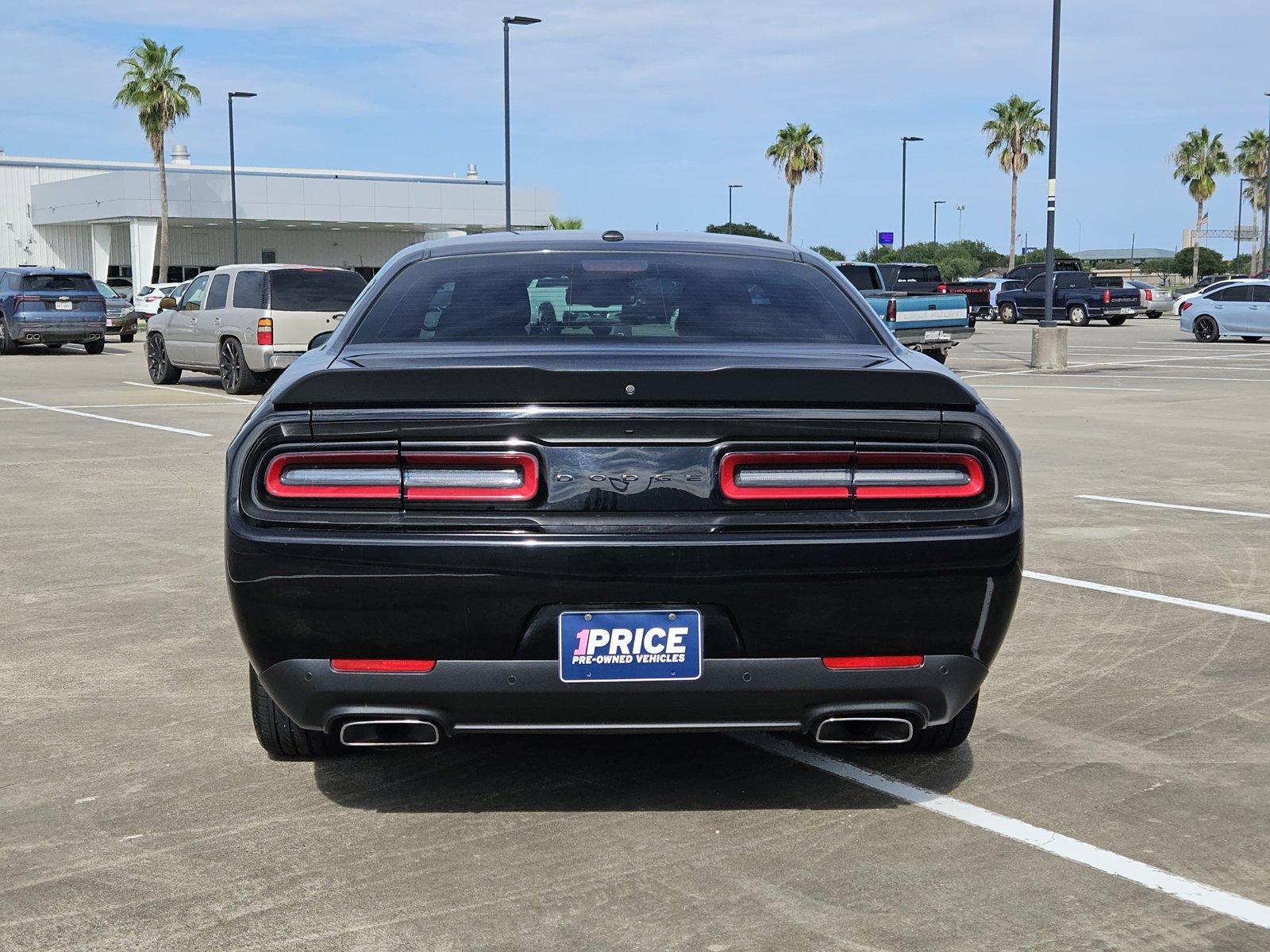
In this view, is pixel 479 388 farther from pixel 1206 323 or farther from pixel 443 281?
pixel 1206 323

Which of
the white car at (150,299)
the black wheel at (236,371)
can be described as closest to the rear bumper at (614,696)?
the black wheel at (236,371)

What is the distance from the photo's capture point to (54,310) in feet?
96.6

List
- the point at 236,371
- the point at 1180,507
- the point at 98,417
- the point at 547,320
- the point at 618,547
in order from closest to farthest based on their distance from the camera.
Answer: the point at 618,547, the point at 547,320, the point at 1180,507, the point at 98,417, the point at 236,371

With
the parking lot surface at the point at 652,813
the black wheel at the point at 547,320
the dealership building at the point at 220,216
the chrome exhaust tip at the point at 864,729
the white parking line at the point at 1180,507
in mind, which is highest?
the dealership building at the point at 220,216

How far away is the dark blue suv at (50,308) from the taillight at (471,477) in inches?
1095

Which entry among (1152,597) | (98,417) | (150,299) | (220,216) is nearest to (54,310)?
(150,299)

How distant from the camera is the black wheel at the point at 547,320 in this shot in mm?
4609

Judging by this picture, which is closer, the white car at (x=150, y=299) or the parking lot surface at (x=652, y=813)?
the parking lot surface at (x=652, y=813)

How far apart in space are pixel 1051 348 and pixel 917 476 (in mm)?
22722

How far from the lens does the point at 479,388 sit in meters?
3.64

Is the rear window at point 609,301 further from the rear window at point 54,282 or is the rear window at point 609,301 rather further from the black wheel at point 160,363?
the rear window at point 54,282

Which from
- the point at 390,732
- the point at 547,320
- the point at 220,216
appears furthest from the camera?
the point at 220,216

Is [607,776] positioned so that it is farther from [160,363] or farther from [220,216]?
[220,216]

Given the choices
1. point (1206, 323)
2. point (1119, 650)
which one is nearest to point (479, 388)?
point (1119, 650)
